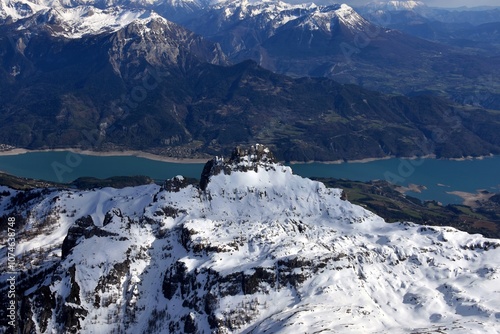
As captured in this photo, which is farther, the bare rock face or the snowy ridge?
the bare rock face

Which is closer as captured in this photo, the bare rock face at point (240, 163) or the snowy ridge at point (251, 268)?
the snowy ridge at point (251, 268)

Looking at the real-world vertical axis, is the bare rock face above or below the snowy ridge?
above

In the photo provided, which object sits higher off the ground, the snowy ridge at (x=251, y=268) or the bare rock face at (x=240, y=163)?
the bare rock face at (x=240, y=163)

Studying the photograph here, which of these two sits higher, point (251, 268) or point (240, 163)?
point (240, 163)

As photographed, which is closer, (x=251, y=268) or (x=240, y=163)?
(x=251, y=268)

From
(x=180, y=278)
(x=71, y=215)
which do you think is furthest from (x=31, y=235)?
(x=180, y=278)

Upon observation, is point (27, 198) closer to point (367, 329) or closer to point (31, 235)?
point (31, 235)

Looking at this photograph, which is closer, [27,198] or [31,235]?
[31,235]

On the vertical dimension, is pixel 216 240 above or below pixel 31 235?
above
